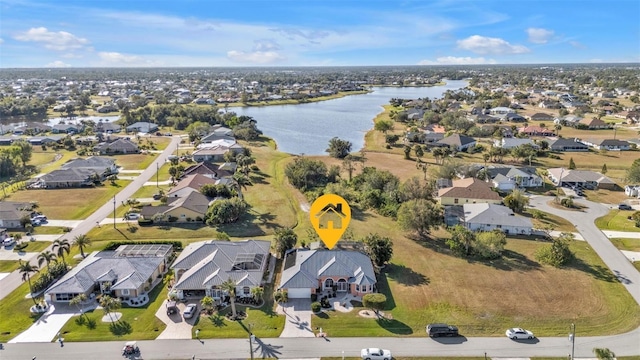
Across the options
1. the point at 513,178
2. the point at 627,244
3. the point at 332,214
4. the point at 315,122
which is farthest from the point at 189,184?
the point at 315,122

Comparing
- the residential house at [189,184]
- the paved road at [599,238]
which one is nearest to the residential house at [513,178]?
the paved road at [599,238]

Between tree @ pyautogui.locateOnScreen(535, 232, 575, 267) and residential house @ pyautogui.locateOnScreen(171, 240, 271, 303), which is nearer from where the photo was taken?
residential house @ pyautogui.locateOnScreen(171, 240, 271, 303)

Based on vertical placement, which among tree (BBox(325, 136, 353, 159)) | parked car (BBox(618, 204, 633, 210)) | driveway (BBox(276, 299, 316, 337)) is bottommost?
driveway (BBox(276, 299, 316, 337))

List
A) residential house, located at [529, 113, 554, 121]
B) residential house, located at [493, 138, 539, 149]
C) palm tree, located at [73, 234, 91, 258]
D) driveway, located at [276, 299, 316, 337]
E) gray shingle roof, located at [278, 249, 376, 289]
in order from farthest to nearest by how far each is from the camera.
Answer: residential house, located at [529, 113, 554, 121] → residential house, located at [493, 138, 539, 149] → palm tree, located at [73, 234, 91, 258] → gray shingle roof, located at [278, 249, 376, 289] → driveway, located at [276, 299, 316, 337]

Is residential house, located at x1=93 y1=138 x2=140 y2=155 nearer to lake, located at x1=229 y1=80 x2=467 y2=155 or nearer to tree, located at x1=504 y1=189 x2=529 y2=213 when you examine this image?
lake, located at x1=229 y1=80 x2=467 y2=155

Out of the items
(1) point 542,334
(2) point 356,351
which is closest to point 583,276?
(1) point 542,334

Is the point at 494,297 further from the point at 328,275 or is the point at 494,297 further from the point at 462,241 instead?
the point at 328,275

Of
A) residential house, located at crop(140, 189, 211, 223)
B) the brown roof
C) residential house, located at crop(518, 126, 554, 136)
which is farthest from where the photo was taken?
residential house, located at crop(518, 126, 554, 136)

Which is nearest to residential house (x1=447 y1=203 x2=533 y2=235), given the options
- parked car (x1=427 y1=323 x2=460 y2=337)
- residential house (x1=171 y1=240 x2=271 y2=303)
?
parked car (x1=427 y1=323 x2=460 y2=337)
